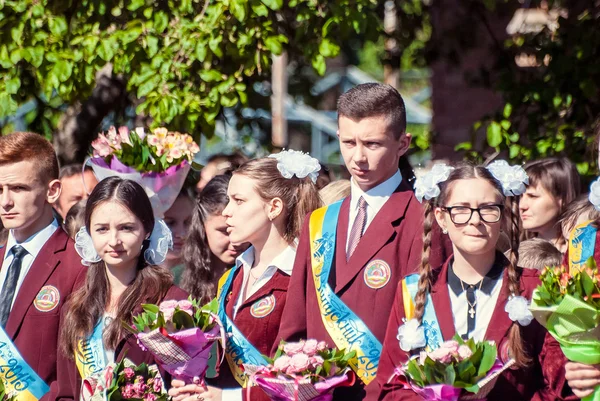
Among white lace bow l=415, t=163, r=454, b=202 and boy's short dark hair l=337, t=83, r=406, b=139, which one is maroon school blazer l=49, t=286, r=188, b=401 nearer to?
boy's short dark hair l=337, t=83, r=406, b=139

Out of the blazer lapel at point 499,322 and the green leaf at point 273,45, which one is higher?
the green leaf at point 273,45

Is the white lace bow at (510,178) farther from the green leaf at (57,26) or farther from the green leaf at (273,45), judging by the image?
the green leaf at (57,26)

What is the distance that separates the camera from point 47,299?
16.1 ft

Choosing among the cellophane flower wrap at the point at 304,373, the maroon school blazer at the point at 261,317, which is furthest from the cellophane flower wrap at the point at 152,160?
the cellophane flower wrap at the point at 304,373

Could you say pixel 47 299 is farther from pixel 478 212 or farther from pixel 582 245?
pixel 582 245

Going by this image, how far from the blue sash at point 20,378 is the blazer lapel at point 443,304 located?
1939 mm

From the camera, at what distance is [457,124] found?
10.7m

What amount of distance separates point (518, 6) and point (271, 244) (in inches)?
152

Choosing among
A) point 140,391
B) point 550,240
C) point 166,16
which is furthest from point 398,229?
point 166,16

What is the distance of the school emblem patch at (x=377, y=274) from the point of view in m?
4.27

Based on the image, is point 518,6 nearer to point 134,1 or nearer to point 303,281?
point 134,1

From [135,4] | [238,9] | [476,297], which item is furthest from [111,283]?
[135,4]

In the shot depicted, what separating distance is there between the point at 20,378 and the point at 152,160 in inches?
54.8

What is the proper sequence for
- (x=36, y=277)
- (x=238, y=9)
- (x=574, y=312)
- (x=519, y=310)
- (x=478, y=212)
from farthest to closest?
1. (x=238, y=9)
2. (x=36, y=277)
3. (x=478, y=212)
4. (x=519, y=310)
5. (x=574, y=312)
